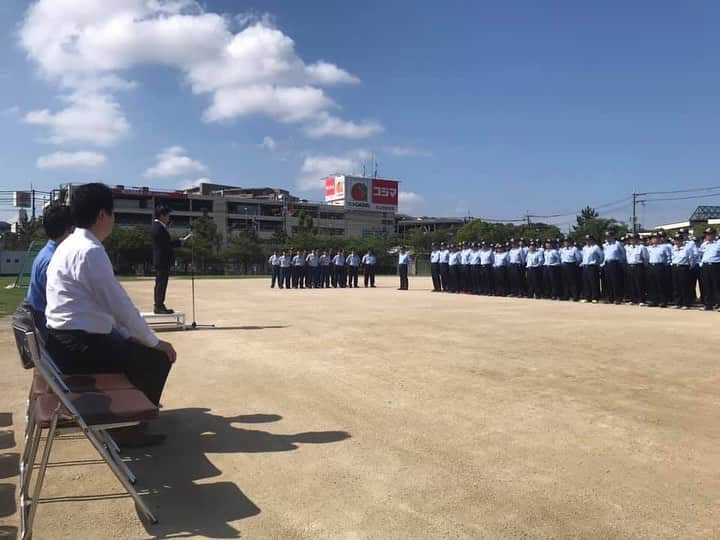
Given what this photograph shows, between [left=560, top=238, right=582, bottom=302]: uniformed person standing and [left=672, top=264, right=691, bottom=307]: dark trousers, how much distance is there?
3.00m

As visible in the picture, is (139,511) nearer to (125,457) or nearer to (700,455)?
(125,457)

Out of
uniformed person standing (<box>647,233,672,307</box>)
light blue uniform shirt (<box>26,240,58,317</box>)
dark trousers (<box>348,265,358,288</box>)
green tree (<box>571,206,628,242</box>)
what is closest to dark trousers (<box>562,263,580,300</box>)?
uniformed person standing (<box>647,233,672,307</box>)

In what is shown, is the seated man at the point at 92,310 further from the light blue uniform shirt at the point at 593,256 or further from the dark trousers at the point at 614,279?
the light blue uniform shirt at the point at 593,256

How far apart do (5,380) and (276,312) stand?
762cm

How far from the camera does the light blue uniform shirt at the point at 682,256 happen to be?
15.2 m

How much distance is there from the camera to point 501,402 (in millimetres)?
5367

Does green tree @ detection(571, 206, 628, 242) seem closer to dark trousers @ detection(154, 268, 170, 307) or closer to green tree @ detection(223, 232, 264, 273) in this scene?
green tree @ detection(223, 232, 264, 273)

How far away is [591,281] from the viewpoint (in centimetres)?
1744

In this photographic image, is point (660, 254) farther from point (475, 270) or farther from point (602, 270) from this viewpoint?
point (475, 270)

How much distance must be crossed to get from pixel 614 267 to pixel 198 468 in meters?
15.6

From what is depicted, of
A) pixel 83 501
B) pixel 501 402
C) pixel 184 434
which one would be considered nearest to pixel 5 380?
pixel 184 434

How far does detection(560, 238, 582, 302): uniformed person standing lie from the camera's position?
18156 millimetres

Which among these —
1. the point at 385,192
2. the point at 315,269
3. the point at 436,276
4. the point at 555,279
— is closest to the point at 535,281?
the point at 555,279

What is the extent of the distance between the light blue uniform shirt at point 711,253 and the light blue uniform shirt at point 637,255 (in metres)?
1.60
